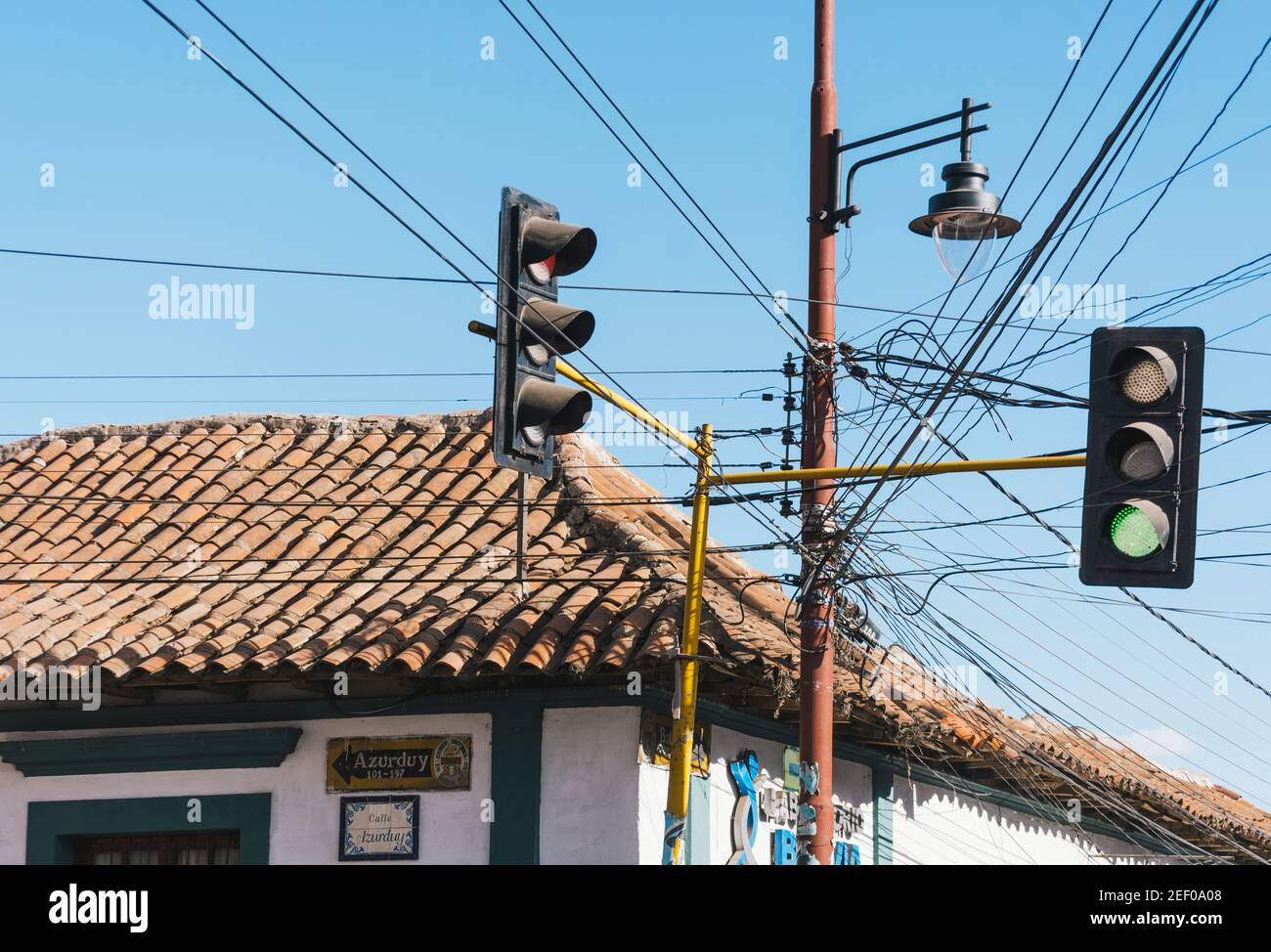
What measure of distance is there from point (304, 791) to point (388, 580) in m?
1.83

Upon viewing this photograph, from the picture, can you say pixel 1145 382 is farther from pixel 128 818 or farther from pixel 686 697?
pixel 128 818

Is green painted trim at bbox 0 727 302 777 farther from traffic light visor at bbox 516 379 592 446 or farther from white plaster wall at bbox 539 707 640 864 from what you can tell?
traffic light visor at bbox 516 379 592 446

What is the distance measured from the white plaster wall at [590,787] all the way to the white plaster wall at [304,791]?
48 centimetres

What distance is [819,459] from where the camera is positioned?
→ 1069 centimetres

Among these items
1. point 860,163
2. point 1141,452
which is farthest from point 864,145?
point 1141,452

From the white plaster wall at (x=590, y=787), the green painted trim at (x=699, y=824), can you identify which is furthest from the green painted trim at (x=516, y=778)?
the green painted trim at (x=699, y=824)

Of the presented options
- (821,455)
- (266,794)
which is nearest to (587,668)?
(821,455)

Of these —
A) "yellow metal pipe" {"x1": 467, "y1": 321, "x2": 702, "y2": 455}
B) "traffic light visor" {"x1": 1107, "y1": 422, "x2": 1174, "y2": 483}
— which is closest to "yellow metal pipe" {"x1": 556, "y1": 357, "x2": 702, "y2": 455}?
"yellow metal pipe" {"x1": 467, "y1": 321, "x2": 702, "y2": 455}

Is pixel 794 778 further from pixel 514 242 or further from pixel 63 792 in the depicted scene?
pixel 514 242

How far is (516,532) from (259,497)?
9.82 ft

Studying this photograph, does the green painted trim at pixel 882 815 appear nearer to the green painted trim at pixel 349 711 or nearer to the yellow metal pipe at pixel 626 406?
the green painted trim at pixel 349 711

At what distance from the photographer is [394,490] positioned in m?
14.2

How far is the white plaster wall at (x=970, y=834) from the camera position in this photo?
49.5ft
